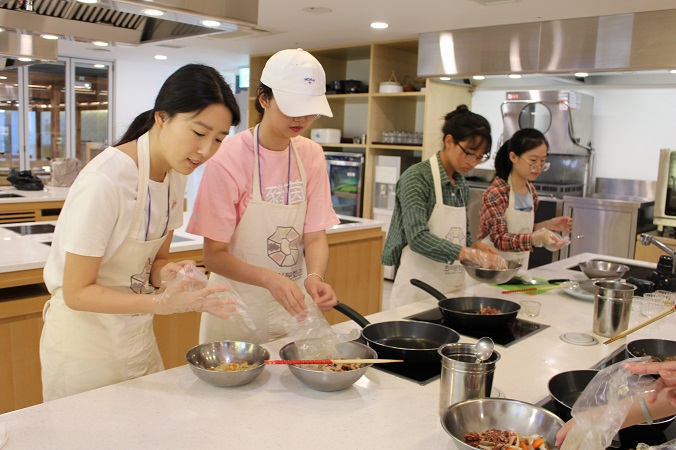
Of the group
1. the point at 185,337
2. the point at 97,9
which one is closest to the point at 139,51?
the point at 185,337

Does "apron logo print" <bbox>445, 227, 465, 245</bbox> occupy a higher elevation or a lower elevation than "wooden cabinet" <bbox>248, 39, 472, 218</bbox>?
lower

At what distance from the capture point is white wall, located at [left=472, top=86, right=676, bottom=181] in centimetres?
528

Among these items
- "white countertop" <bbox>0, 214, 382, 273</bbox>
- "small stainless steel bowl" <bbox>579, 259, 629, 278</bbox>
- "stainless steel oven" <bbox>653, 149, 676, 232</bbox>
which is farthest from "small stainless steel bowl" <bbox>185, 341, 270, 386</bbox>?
"stainless steel oven" <bbox>653, 149, 676, 232</bbox>

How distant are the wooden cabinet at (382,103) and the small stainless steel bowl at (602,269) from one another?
118 inches

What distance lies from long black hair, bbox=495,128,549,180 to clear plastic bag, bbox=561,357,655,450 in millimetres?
2032

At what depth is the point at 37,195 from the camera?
512 centimetres

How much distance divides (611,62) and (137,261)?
3.98 m

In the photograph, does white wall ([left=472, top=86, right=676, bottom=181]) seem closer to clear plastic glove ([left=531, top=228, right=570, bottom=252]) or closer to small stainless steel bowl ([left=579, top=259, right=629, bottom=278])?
small stainless steel bowl ([left=579, top=259, right=629, bottom=278])

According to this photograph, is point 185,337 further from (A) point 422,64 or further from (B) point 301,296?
(A) point 422,64

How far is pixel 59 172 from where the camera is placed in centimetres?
591

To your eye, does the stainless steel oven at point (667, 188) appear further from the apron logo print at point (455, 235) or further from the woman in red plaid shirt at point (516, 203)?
the apron logo print at point (455, 235)

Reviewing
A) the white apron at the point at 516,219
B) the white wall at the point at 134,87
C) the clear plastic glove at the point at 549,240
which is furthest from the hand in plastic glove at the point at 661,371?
the white wall at the point at 134,87

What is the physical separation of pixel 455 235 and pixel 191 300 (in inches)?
63.2

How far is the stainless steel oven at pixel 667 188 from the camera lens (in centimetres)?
469
